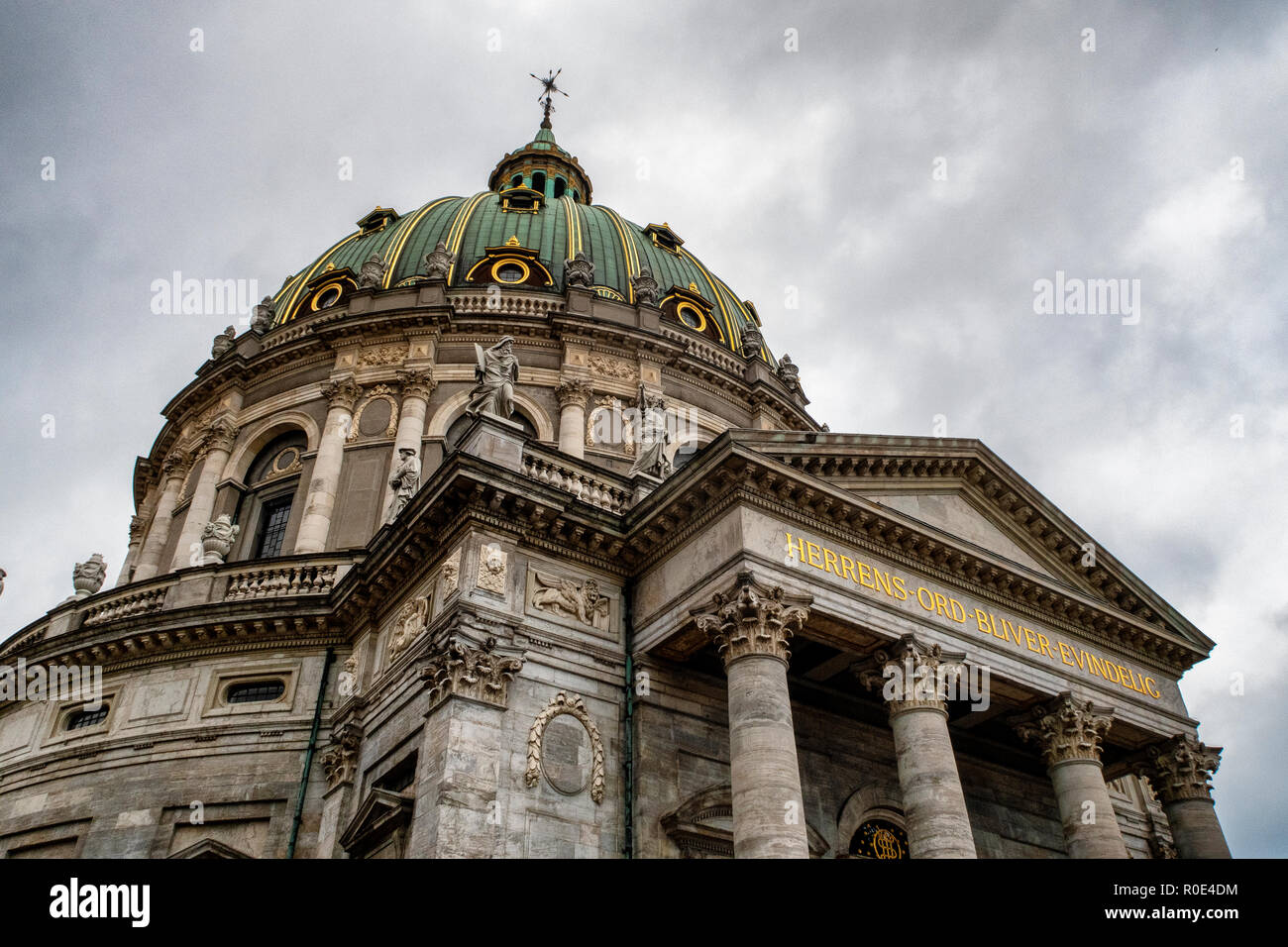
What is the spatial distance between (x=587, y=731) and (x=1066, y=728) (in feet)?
30.3

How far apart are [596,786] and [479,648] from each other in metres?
2.81

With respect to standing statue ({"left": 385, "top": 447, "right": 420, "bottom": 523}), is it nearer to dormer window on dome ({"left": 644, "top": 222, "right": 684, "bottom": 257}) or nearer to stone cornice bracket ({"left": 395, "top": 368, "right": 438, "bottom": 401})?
stone cornice bracket ({"left": 395, "top": 368, "right": 438, "bottom": 401})

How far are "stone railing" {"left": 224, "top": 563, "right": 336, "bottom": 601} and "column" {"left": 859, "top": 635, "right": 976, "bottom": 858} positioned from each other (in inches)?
453

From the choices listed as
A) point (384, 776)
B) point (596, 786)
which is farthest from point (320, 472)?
point (596, 786)

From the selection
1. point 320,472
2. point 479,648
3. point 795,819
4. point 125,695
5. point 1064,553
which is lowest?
point 795,819

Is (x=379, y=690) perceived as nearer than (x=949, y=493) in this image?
Yes

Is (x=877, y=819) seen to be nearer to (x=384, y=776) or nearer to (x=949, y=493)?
(x=949, y=493)

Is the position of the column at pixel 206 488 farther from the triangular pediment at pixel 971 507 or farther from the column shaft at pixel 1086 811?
the column shaft at pixel 1086 811

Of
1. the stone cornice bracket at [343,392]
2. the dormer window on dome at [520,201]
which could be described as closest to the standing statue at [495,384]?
the stone cornice bracket at [343,392]

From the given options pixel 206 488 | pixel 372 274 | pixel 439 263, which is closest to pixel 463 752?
pixel 206 488

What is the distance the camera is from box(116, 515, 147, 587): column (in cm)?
3284

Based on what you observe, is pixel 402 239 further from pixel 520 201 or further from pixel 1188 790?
pixel 1188 790

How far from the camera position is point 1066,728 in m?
19.0

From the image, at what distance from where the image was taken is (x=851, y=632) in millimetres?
17109
